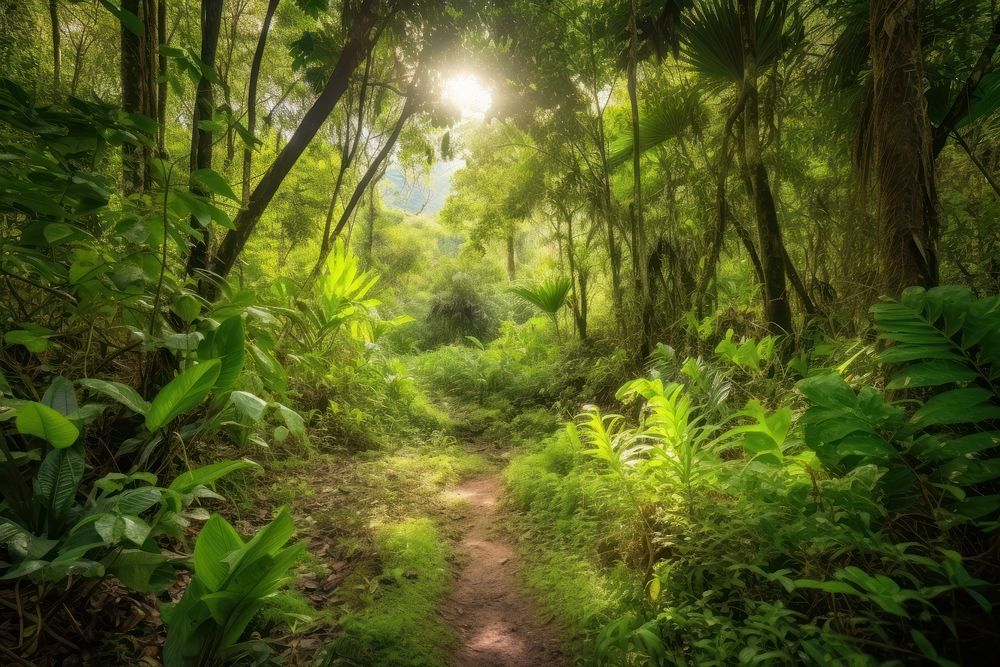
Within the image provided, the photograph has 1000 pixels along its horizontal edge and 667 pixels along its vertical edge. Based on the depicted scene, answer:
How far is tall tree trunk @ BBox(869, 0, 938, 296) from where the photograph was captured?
1.81m

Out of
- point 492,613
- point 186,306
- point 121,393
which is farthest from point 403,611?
point 186,306

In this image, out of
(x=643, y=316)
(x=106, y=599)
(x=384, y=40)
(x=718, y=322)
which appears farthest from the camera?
(x=384, y=40)

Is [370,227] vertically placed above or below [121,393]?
above

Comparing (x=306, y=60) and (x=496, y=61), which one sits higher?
(x=496, y=61)

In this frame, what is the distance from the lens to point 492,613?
2279 mm

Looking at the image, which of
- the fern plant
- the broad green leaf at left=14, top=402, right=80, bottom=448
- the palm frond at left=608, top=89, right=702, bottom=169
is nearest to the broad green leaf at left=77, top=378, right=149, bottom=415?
the broad green leaf at left=14, top=402, right=80, bottom=448

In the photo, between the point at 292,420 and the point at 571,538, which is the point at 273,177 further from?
the point at 571,538

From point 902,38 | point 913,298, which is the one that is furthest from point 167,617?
point 902,38

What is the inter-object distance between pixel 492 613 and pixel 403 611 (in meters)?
0.51

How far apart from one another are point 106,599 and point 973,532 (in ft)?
9.13

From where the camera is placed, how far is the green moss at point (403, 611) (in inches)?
68.0

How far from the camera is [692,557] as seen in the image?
1826 mm

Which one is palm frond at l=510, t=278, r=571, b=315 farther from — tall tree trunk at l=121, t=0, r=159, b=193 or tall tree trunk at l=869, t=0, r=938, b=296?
tall tree trunk at l=121, t=0, r=159, b=193

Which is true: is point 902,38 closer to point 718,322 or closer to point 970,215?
point 970,215
